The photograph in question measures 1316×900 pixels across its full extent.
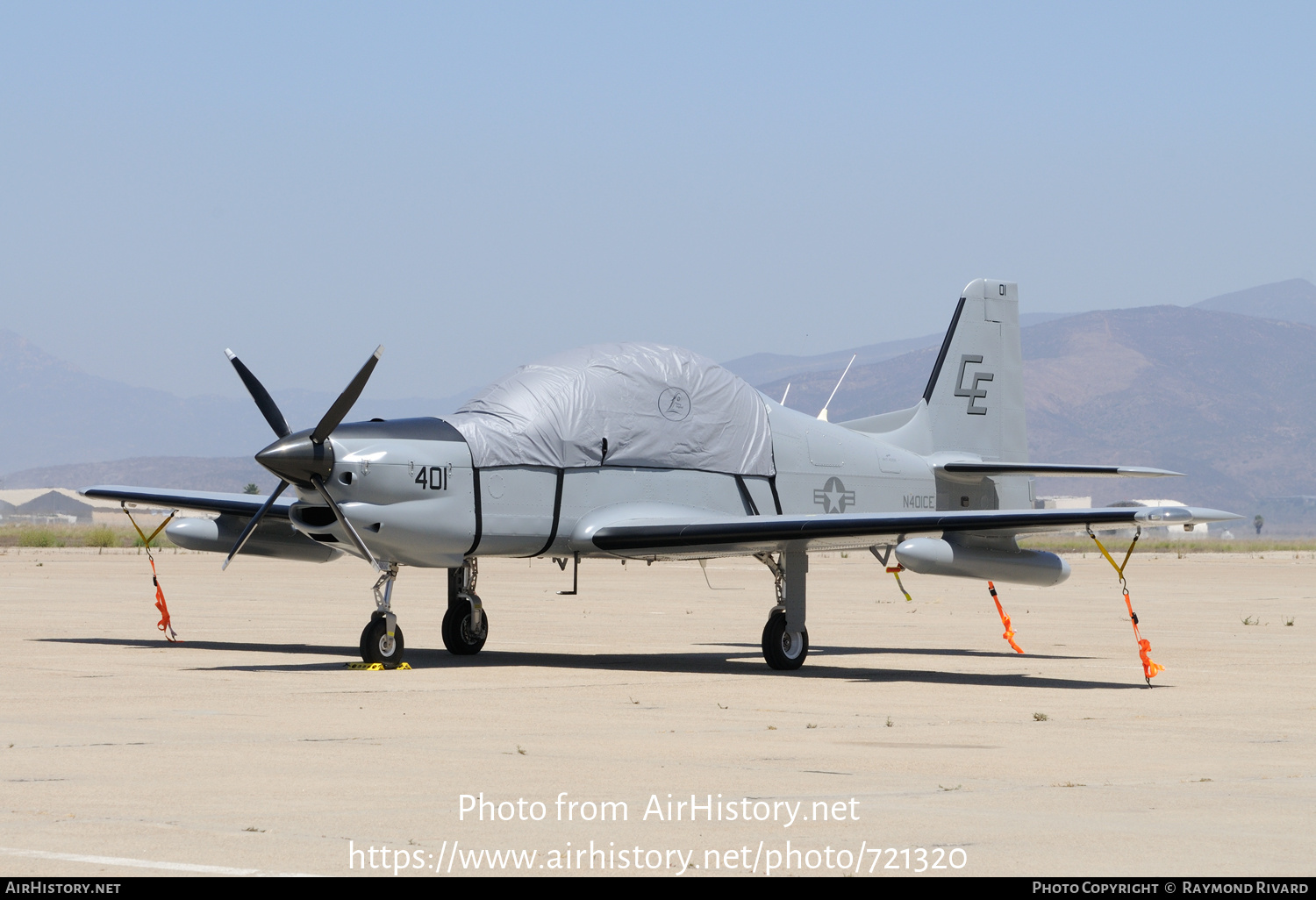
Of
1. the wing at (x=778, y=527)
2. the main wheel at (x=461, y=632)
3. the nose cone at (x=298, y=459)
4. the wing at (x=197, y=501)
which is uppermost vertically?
the nose cone at (x=298, y=459)

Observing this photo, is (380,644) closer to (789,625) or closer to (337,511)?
(337,511)

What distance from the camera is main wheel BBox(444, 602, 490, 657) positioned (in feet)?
69.4

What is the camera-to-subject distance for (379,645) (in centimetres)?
1878

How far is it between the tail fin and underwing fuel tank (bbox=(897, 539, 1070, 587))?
18.5ft

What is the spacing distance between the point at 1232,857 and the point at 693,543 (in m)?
11.9

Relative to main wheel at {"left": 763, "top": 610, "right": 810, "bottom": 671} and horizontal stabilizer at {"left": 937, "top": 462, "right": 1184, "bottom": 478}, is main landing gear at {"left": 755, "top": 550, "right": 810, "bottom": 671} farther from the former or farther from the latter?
horizontal stabilizer at {"left": 937, "top": 462, "right": 1184, "bottom": 478}

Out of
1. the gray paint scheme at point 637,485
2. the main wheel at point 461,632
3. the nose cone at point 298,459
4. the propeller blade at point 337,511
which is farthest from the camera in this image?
the main wheel at point 461,632

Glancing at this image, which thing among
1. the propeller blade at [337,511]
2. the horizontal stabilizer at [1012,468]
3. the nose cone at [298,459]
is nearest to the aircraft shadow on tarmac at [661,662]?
the propeller blade at [337,511]

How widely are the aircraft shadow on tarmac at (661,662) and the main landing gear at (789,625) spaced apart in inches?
8.0

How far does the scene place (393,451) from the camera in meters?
18.8

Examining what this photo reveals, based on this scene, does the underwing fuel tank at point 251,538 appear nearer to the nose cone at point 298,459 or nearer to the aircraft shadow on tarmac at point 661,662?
the aircraft shadow on tarmac at point 661,662

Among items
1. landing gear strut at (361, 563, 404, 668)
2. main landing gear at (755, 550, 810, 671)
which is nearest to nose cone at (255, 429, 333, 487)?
landing gear strut at (361, 563, 404, 668)

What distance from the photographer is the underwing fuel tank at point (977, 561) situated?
18.9 m
